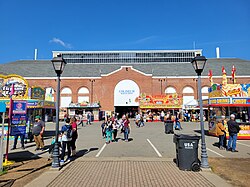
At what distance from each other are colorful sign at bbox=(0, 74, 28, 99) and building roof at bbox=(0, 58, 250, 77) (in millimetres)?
26647

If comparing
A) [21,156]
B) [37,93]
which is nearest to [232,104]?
[21,156]

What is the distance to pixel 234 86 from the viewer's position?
522 inches

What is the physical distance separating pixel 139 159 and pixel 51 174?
3.24m

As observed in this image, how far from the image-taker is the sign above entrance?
3672 cm

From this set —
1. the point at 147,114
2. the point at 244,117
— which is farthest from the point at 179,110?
the point at 244,117

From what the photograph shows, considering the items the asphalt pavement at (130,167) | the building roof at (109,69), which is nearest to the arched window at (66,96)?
the building roof at (109,69)

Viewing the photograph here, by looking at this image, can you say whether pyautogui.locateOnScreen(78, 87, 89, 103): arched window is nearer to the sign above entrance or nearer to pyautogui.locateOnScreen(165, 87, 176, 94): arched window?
the sign above entrance

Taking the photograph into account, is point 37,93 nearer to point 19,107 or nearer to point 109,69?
point 19,107

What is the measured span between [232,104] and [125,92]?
2570 centimetres

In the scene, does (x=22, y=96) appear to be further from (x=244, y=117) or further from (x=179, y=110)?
(x=179, y=110)

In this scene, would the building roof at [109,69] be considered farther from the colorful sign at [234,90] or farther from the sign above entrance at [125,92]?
the colorful sign at [234,90]

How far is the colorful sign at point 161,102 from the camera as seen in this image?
105ft

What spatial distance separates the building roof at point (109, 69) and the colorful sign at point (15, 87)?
26.6 meters

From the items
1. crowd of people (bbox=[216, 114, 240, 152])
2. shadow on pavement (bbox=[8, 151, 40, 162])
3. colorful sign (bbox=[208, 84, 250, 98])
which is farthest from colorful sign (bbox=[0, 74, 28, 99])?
colorful sign (bbox=[208, 84, 250, 98])
